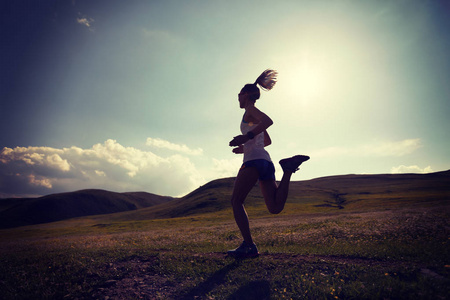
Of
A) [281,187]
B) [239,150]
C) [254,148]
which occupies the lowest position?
[281,187]

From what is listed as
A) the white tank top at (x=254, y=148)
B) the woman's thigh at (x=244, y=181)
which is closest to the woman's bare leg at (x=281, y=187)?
the woman's thigh at (x=244, y=181)

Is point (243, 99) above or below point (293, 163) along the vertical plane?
above

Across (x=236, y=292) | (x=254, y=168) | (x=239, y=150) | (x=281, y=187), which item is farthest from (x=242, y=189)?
(x=236, y=292)

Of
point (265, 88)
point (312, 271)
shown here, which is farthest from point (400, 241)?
point (265, 88)

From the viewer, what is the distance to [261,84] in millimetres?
7328

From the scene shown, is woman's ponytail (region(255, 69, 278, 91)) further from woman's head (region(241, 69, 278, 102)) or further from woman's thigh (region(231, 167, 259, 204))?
woman's thigh (region(231, 167, 259, 204))

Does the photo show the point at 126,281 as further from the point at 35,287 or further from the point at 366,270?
the point at 366,270

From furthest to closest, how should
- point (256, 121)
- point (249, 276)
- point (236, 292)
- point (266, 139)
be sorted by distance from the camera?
point (266, 139), point (256, 121), point (249, 276), point (236, 292)

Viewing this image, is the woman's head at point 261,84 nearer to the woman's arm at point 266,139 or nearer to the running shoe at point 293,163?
the woman's arm at point 266,139

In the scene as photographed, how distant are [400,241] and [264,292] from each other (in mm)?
7570

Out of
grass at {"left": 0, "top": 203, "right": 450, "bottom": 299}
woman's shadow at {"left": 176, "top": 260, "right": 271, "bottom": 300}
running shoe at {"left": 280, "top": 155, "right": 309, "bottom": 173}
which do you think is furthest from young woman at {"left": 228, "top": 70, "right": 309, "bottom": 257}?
woman's shadow at {"left": 176, "top": 260, "right": 271, "bottom": 300}

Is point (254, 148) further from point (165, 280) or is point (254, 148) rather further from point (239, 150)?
point (165, 280)

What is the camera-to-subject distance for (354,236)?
11.1 metres

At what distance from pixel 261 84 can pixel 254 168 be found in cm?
276
